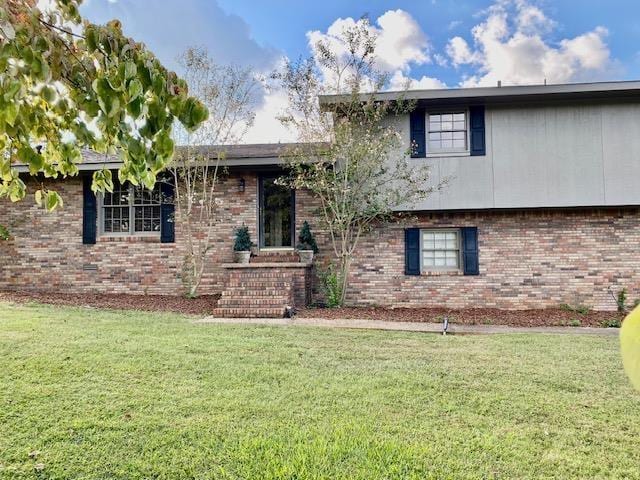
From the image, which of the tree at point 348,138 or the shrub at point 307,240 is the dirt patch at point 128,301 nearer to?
the shrub at point 307,240

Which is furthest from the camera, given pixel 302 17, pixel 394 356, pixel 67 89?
pixel 302 17

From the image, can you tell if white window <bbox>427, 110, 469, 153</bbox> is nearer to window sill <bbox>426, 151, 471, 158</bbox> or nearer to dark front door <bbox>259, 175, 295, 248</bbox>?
window sill <bbox>426, 151, 471, 158</bbox>

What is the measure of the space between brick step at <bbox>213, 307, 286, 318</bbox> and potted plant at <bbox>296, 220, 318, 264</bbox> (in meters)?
2.02

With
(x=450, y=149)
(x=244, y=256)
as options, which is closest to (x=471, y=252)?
(x=450, y=149)

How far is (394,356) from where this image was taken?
638cm

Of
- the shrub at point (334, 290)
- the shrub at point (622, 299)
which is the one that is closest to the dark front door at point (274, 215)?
the shrub at point (334, 290)

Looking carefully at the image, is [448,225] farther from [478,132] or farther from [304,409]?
[304,409]

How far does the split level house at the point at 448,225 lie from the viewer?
1115 cm

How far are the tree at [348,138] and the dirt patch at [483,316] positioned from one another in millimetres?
1163

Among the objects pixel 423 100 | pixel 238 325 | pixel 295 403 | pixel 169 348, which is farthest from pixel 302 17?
pixel 295 403

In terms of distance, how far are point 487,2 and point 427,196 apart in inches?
221

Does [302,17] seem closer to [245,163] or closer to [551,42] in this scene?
[245,163]

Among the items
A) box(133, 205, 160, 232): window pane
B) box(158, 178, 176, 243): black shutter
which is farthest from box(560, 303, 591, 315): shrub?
box(133, 205, 160, 232): window pane

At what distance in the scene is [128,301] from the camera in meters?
11.3
